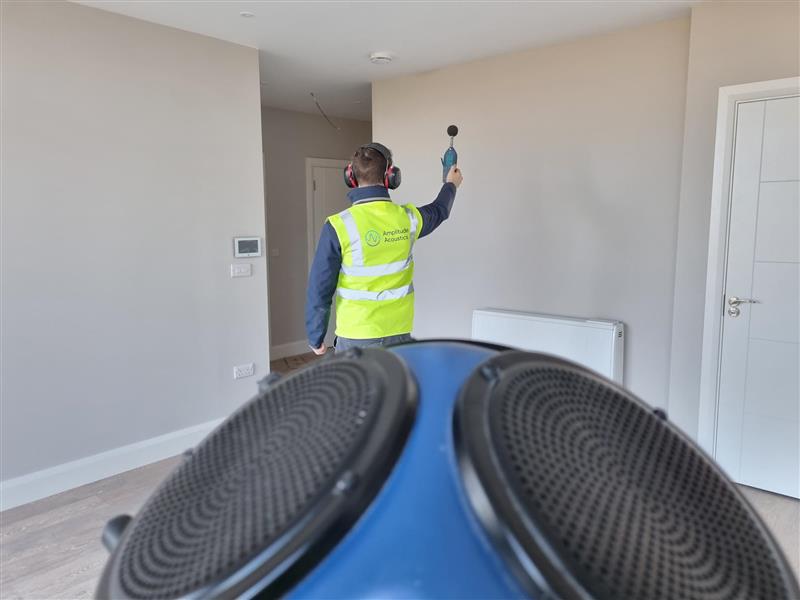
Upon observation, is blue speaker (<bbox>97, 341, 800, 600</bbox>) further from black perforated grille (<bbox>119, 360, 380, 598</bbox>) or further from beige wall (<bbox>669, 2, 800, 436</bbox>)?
beige wall (<bbox>669, 2, 800, 436</bbox>)

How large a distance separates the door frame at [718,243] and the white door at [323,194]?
3.83 metres

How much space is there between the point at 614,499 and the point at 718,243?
303cm

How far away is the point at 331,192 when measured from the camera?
20.8 ft

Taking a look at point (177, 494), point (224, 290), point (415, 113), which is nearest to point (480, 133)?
point (415, 113)

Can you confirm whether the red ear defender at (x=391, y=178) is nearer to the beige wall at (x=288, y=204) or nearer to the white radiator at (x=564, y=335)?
the white radiator at (x=564, y=335)

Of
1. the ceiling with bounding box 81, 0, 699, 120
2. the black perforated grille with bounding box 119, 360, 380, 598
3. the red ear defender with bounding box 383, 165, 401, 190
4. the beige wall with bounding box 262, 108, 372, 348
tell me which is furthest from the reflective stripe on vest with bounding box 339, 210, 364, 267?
the beige wall with bounding box 262, 108, 372, 348

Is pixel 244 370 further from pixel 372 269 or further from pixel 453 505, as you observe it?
pixel 453 505

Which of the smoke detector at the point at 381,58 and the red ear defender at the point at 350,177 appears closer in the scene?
the red ear defender at the point at 350,177

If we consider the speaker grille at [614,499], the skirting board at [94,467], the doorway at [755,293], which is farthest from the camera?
the skirting board at [94,467]

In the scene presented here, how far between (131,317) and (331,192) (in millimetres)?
3416

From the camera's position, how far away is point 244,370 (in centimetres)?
393

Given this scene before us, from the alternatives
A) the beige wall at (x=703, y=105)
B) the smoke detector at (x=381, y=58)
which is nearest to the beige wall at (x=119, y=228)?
the smoke detector at (x=381, y=58)

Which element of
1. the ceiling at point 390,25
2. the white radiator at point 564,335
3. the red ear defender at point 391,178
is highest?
the ceiling at point 390,25

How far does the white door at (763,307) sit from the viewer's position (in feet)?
9.16
